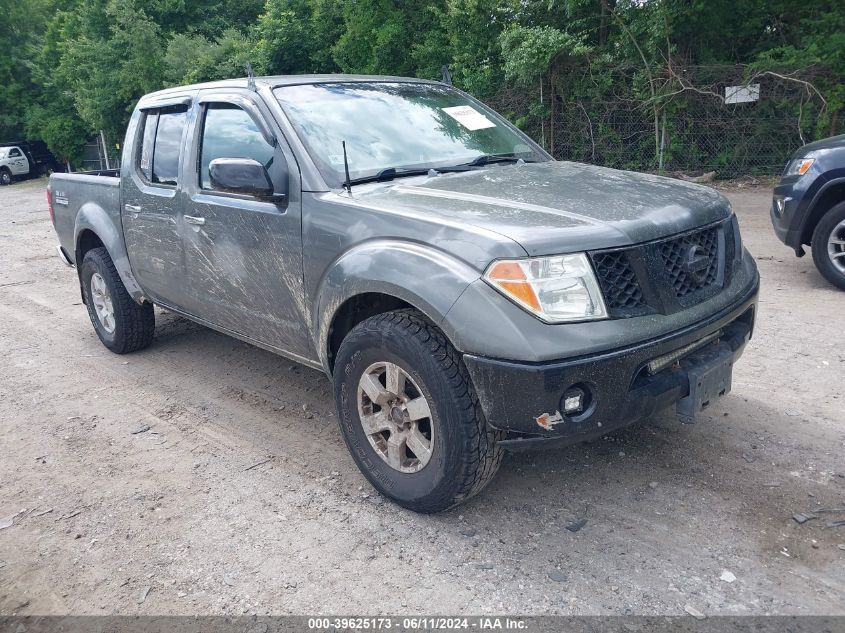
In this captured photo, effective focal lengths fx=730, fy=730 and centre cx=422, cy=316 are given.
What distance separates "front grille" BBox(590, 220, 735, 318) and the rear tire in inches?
141

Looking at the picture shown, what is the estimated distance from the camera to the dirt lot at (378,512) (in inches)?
110

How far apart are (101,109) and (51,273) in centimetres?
1908

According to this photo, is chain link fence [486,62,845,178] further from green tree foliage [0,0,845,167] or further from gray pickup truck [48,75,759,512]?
gray pickup truck [48,75,759,512]

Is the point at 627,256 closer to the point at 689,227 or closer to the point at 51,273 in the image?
the point at 689,227

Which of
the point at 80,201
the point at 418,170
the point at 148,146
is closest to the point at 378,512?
the point at 418,170

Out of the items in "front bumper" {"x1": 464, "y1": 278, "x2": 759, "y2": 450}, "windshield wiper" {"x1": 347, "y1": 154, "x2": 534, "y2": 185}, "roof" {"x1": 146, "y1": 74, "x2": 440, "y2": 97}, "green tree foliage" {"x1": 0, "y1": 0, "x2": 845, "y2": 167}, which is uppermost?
"green tree foliage" {"x1": 0, "y1": 0, "x2": 845, "y2": 167}

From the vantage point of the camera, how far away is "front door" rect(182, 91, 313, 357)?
371 centimetres

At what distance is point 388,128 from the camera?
13.1 feet

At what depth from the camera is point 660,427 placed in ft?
13.1

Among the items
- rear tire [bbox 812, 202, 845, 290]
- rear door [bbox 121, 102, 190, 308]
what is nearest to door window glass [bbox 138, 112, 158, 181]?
rear door [bbox 121, 102, 190, 308]

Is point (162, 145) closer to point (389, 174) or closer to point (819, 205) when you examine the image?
point (389, 174)

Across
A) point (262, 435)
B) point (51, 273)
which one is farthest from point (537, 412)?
point (51, 273)

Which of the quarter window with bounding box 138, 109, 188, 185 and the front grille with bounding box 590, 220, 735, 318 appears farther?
the quarter window with bounding box 138, 109, 188, 185

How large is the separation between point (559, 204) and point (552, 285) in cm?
55
